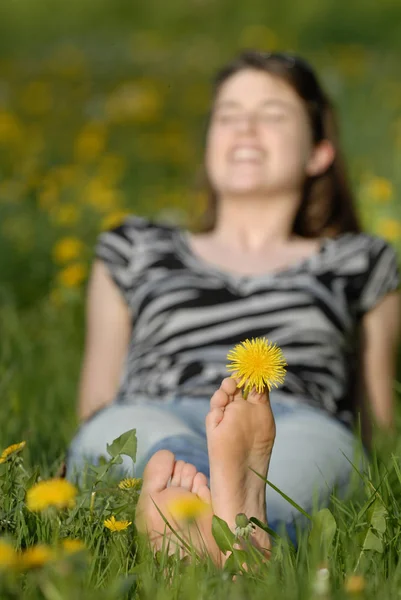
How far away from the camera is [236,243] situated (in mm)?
2084

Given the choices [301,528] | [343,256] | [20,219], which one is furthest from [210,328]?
[20,219]

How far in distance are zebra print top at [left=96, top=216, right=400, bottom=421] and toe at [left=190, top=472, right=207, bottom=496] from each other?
0.49 m

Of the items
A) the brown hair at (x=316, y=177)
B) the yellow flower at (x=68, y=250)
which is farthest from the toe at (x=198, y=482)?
the yellow flower at (x=68, y=250)

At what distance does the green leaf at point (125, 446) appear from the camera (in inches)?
50.4

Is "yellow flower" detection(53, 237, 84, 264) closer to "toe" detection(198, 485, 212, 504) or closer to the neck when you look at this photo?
the neck

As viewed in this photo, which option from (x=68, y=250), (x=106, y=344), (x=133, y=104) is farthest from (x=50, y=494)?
(x=133, y=104)

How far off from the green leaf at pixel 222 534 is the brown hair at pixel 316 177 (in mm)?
1178

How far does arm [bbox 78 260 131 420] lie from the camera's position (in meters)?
2.06

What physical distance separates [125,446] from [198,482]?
0.11m

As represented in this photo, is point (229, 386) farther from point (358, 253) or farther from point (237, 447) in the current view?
point (358, 253)

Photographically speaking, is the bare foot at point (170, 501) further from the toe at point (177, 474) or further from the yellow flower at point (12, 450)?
the yellow flower at point (12, 450)

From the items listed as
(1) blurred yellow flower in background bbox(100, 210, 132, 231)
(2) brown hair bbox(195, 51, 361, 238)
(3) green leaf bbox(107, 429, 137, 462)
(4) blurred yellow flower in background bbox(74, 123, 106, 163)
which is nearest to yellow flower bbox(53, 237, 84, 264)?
(1) blurred yellow flower in background bbox(100, 210, 132, 231)

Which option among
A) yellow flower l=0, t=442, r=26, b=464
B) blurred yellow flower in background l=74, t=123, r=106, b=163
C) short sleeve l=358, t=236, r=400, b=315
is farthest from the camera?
blurred yellow flower in background l=74, t=123, r=106, b=163

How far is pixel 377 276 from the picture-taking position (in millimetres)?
2010
